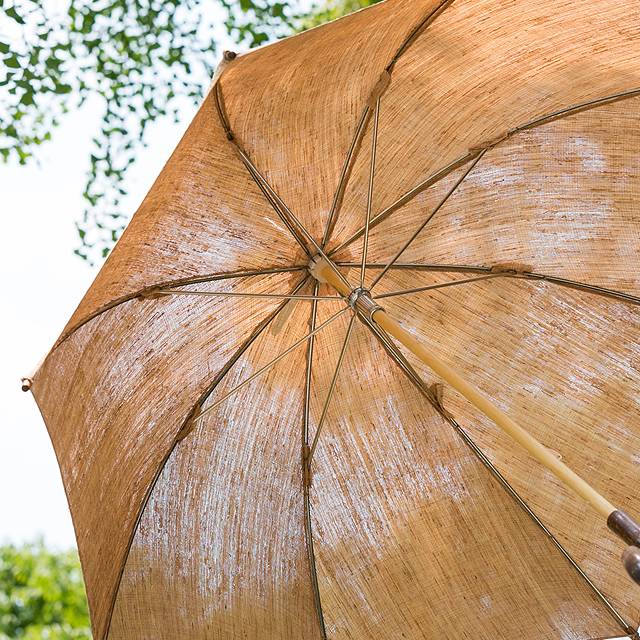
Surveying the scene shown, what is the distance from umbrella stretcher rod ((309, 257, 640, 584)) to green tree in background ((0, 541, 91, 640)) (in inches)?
246

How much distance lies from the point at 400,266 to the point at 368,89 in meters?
0.60

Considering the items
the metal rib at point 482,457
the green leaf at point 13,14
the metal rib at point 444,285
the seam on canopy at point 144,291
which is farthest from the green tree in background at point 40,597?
the metal rib at point 444,285

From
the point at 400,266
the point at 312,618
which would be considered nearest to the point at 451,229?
the point at 400,266

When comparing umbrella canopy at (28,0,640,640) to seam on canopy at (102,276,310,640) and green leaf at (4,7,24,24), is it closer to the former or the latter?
seam on canopy at (102,276,310,640)

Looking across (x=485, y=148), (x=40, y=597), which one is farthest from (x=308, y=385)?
(x=40, y=597)

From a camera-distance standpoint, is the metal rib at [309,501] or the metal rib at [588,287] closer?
the metal rib at [588,287]

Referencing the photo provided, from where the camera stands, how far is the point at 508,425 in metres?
1.60

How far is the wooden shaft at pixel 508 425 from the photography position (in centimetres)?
140

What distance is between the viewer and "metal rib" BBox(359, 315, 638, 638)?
7.09 ft

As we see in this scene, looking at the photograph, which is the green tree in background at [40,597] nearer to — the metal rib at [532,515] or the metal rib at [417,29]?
the metal rib at [532,515]

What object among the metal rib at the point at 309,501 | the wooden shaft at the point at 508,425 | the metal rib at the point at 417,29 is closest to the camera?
the wooden shaft at the point at 508,425

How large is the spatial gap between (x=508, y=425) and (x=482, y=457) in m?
0.70

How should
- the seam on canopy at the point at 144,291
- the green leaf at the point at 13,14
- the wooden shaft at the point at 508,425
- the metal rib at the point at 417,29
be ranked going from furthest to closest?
the green leaf at the point at 13,14 < the seam on canopy at the point at 144,291 < the metal rib at the point at 417,29 < the wooden shaft at the point at 508,425

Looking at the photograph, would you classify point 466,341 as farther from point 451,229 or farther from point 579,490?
point 579,490
